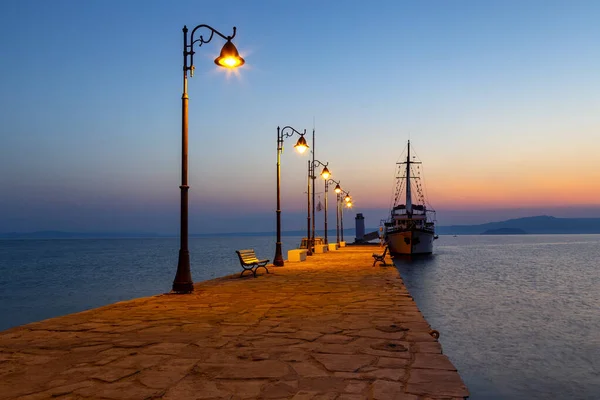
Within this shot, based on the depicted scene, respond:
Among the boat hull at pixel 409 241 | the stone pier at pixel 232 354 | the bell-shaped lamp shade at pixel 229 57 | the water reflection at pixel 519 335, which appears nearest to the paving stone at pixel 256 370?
the stone pier at pixel 232 354

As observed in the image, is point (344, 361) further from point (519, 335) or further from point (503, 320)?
point (503, 320)

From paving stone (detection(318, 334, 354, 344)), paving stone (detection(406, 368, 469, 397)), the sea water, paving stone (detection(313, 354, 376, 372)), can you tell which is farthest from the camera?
the sea water

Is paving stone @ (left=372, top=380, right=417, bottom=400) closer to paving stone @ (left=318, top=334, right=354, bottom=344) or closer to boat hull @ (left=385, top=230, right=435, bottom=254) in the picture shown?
paving stone @ (left=318, top=334, right=354, bottom=344)

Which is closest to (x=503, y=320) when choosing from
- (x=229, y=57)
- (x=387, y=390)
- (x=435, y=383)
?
(x=229, y=57)

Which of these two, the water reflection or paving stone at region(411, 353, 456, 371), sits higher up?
paving stone at region(411, 353, 456, 371)

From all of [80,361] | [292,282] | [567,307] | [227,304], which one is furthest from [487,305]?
[80,361]

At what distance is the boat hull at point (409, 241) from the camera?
62.7 meters

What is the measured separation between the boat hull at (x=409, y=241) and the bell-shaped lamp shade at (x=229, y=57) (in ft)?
177

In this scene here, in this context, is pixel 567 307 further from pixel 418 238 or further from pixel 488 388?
pixel 418 238

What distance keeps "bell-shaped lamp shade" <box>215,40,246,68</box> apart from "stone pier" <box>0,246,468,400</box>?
5539 millimetres

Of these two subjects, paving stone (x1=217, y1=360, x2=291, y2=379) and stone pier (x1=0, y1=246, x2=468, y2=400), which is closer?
stone pier (x1=0, y1=246, x2=468, y2=400)

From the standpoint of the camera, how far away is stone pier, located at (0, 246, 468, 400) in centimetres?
436

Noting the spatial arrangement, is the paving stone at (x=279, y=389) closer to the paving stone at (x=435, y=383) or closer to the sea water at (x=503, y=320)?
the paving stone at (x=435, y=383)

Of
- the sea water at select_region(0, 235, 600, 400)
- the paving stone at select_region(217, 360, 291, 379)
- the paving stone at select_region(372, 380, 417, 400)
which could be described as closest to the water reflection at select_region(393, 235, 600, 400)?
the sea water at select_region(0, 235, 600, 400)
